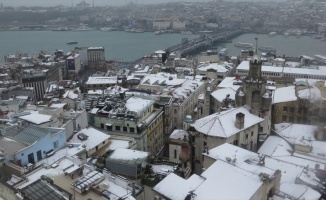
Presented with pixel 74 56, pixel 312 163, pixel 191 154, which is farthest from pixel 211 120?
pixel 74 56

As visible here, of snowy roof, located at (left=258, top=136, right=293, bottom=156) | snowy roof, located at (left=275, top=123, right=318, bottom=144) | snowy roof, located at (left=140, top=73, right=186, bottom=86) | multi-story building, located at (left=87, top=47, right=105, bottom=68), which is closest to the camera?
snowy roof, located at (left=258, top=136, right=293, bottom=156)

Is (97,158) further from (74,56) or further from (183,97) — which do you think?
(74,56)

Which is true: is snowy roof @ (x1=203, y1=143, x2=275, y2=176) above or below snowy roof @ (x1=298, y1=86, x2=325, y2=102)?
below

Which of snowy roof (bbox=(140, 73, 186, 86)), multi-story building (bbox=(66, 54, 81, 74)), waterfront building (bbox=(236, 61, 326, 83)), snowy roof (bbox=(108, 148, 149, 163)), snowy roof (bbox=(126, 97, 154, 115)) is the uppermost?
snowy roof (bbox=(126, 97, 154, 115))

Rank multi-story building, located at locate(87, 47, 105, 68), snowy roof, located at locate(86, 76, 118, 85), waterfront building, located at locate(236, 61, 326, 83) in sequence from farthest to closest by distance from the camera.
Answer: multi-story building, located at locate(87, 47, 105, 68) → waterfront building, located at locate(236, 61, 326, 83) → snowy roof, located at locate(86, 76, 118, 85)

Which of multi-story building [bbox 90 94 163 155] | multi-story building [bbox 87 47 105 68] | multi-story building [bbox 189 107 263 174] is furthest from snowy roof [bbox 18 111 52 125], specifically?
multi-story building [bbox 87 47 105 68]

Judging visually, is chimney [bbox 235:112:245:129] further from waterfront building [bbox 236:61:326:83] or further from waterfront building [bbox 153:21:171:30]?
waterfront building [bbox 153:21:171:30]

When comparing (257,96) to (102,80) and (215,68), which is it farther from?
(102,80)
